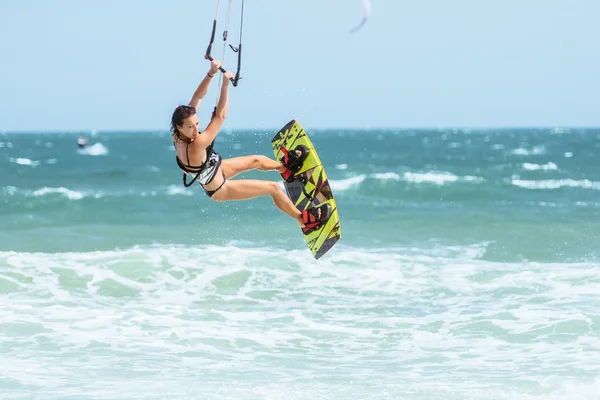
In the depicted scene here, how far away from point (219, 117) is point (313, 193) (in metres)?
2.54

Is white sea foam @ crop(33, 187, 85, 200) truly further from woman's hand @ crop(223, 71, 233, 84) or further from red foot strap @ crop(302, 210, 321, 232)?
woman's hand @ crop(223, 71, 233, 84)

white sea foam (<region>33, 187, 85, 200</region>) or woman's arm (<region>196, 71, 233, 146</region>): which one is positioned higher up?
woman's arm (<region>196, 71, 233, 146</region>)

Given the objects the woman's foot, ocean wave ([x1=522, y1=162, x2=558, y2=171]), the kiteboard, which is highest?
the woman's foot

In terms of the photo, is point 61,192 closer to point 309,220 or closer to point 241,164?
point 309,220

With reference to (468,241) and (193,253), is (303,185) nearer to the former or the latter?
(193,253)

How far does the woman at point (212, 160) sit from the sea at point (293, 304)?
156 cm

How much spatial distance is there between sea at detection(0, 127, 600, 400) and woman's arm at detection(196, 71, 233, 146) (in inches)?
80.0

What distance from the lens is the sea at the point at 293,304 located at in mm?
7219

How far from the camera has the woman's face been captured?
6641 mm

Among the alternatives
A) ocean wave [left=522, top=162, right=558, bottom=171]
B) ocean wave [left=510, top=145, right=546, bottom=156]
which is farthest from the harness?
ocean wave [left=510, top=145, right=546, bottom=156]

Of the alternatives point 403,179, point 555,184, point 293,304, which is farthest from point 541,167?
point 293,304

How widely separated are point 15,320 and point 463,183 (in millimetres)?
19666

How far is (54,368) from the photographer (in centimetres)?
748

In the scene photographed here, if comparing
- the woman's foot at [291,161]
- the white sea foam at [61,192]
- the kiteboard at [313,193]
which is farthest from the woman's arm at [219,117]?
the white sea foam at [61,192]
